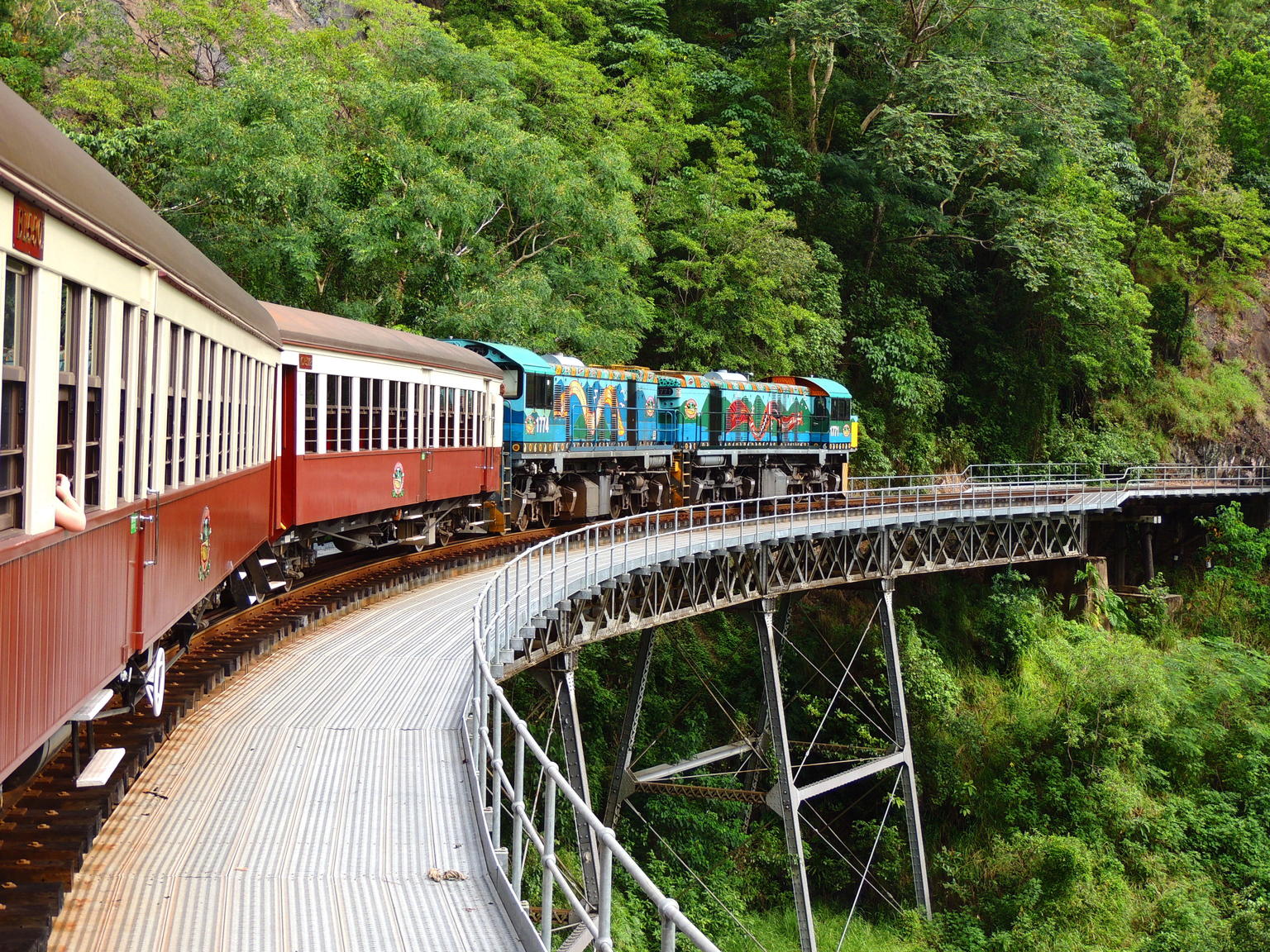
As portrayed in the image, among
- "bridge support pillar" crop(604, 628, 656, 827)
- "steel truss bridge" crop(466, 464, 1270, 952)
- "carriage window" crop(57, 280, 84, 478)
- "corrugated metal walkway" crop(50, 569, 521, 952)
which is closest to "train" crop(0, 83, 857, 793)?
"carriage window" crop(57, 280, 84, 478)

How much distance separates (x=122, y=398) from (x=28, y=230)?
6.38 ft

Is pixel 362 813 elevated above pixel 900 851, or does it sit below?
above

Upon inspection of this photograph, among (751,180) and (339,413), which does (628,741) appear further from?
(751,180)

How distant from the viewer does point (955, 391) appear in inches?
1609

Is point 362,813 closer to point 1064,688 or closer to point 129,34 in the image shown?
point 1064,688

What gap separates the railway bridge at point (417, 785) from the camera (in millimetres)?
5164

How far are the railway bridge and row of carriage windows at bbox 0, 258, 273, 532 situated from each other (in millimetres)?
1823

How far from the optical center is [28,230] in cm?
413

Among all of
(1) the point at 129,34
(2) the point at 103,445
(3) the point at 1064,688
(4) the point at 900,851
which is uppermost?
(1) the point at 129,34

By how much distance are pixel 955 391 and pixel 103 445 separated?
125 ft

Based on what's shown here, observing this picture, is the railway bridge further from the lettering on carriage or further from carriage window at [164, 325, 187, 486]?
the lettering on carriage

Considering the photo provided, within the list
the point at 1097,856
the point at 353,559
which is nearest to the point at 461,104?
the point at 353,559

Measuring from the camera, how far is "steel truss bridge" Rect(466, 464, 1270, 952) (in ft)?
21.3

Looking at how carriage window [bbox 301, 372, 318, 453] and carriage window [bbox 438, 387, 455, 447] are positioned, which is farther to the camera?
carriage window [bbox 438, 387, 455, 447]
